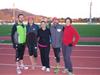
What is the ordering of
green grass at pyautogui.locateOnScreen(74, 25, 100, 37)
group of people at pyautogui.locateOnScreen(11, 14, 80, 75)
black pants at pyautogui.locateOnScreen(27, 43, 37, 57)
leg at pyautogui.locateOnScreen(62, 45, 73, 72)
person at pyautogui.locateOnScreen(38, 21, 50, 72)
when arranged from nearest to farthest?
1. leg at pyautogui.locateOnScreen(62, 45, 73, 72)
2. group of people at pyautogui.locateOnScreen(11, 14, 80, 75)
3. person at pyautogui.locateOnScreen(38, 21, 50, 72)
4. black pants at pyautogui.locateOnScreen(27, 43, 37, 57)
5. green grass at pyautogui.locateOnScreen(74, 25, 100, 37)

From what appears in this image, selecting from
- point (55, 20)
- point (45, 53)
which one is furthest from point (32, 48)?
point (55, 20)

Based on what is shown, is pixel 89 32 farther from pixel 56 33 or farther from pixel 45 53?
pixel 56 33

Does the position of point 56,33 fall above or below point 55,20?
below

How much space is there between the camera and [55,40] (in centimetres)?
1438

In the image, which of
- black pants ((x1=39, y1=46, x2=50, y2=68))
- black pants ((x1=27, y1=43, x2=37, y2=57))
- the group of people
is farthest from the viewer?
black pants ((x1=27, y1=43, x2=37, y2=57))

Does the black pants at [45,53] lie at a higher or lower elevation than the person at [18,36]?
lower

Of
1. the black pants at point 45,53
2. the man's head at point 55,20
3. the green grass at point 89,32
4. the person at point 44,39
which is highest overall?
the man's head at point 55,20

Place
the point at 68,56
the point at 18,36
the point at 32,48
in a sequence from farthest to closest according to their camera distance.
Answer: the point at 32,48 → the point at 18,36 → the point at 68,56

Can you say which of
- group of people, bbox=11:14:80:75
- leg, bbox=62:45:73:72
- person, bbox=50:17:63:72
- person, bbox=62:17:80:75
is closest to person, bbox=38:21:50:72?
group of people, bbox=11:14:80:75

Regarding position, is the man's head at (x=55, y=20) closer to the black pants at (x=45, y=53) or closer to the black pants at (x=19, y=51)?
the black pants at (x=45, y=53)

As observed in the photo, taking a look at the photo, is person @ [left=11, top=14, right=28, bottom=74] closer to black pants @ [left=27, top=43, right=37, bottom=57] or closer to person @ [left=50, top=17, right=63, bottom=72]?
black pants @ [left=27, top=43, right=37, bottom=57]

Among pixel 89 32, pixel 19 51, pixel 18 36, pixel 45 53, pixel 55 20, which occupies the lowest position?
pixel 89 32

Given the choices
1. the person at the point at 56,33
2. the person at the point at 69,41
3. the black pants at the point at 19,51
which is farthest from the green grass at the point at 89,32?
Answer: the person at the point at 69,41

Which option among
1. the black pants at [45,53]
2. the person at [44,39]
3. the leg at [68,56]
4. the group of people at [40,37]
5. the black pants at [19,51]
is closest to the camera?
the leg at [68,56]
